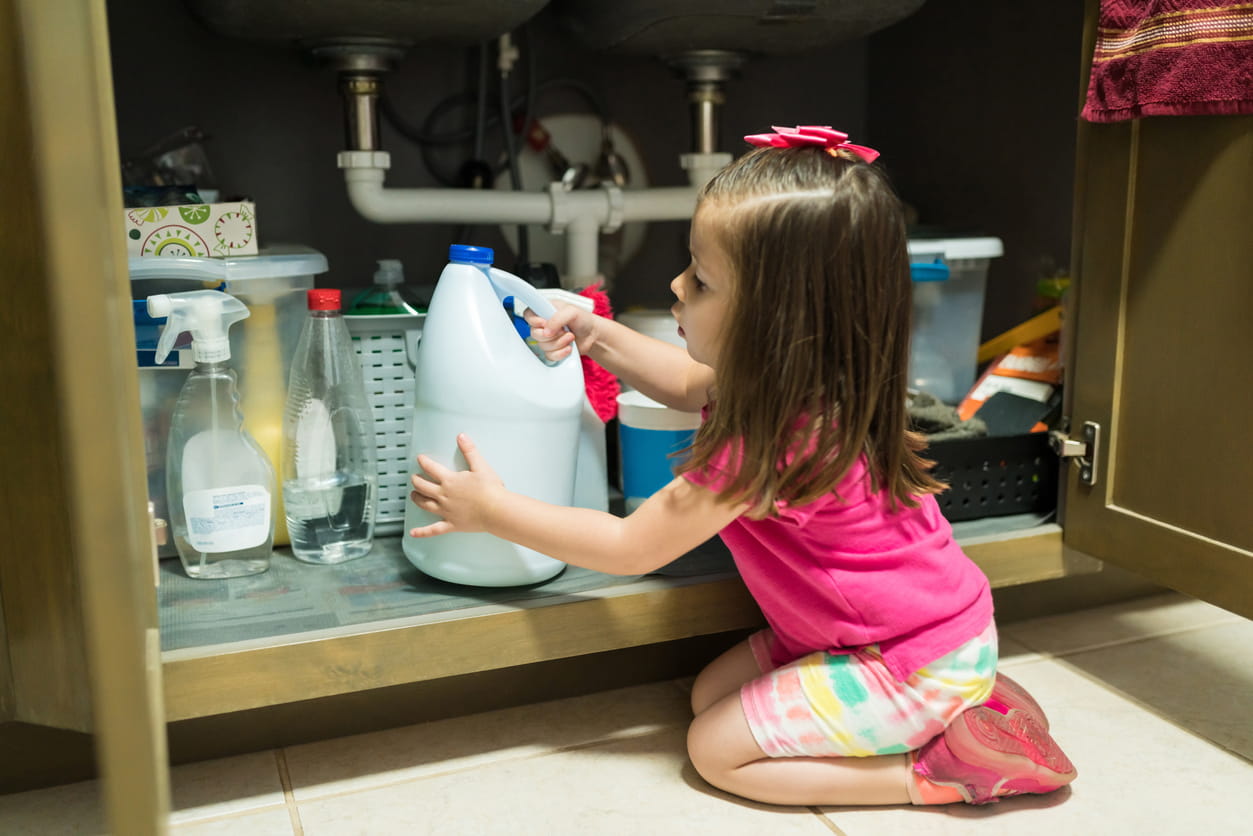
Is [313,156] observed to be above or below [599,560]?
above

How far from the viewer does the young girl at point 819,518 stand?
2.61 ft

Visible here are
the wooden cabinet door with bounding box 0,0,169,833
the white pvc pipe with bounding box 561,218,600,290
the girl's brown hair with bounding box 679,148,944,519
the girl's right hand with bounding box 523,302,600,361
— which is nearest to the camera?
the wooden cabinet door with bounding box 0,0,169,833

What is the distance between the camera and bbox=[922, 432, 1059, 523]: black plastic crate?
1.13 m

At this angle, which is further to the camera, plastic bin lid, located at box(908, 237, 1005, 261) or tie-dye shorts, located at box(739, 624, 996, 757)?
plastic bin lid, located at box(908, 237, 1005, 261)

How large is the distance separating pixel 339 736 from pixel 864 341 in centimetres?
60

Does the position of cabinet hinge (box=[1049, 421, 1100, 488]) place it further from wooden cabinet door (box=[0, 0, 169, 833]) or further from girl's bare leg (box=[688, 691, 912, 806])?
wooden cabinet door (box=[0, 0, 169, 833])

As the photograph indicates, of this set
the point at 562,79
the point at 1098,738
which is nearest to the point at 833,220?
the point at 1098,738

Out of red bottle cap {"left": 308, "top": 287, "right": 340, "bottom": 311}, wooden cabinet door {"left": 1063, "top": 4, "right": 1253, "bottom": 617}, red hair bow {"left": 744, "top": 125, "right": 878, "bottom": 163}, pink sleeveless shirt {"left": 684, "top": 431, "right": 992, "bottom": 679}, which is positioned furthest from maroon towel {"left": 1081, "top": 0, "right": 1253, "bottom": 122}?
red bottle cap {"left": 308, "top": 287, "right": 340, "bottom": 311}

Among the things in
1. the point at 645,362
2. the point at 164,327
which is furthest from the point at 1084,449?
the point at 164,327

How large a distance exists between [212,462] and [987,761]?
2.34 feet

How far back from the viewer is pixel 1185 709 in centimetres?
103

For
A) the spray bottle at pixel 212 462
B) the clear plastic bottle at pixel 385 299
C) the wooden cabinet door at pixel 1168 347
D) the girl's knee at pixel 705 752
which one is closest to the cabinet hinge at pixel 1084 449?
the wooden cabinet door at pixel 1168 347

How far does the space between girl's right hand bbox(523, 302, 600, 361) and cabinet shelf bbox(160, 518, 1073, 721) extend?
212mm

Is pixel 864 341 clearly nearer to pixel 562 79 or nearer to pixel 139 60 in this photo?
pixel 562 79
